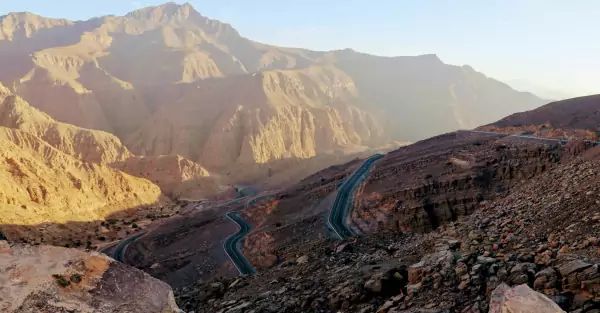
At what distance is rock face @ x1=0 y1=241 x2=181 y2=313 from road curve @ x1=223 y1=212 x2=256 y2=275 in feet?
69.9

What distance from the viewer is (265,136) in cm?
12531

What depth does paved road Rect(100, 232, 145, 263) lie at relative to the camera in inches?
1806

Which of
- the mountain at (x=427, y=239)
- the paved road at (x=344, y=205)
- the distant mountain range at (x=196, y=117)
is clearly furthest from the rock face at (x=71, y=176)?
the paved road at (x=344, y=205)

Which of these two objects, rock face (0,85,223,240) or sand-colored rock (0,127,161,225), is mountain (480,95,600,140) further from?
rock face (0,85,223,240)

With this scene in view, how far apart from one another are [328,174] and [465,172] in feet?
89.6

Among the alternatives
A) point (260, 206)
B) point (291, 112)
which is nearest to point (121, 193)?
point (260, 206)

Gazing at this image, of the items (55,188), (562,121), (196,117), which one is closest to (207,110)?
(196,117)

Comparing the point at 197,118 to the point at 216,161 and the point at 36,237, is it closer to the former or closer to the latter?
the point at 216,161

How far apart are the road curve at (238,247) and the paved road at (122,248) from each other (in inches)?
384

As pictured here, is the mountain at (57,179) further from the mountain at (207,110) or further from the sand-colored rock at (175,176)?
the mountain at (207,110)

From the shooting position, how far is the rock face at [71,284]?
36.9ft

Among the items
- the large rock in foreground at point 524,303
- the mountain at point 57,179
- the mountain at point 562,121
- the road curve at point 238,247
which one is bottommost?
the road curve at point 238,247

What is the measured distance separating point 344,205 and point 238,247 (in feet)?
31.8

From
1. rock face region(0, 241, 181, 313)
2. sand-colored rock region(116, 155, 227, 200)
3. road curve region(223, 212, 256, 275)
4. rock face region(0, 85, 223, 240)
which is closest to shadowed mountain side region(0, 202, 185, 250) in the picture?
rock face region(0, 85, 223, 240)
